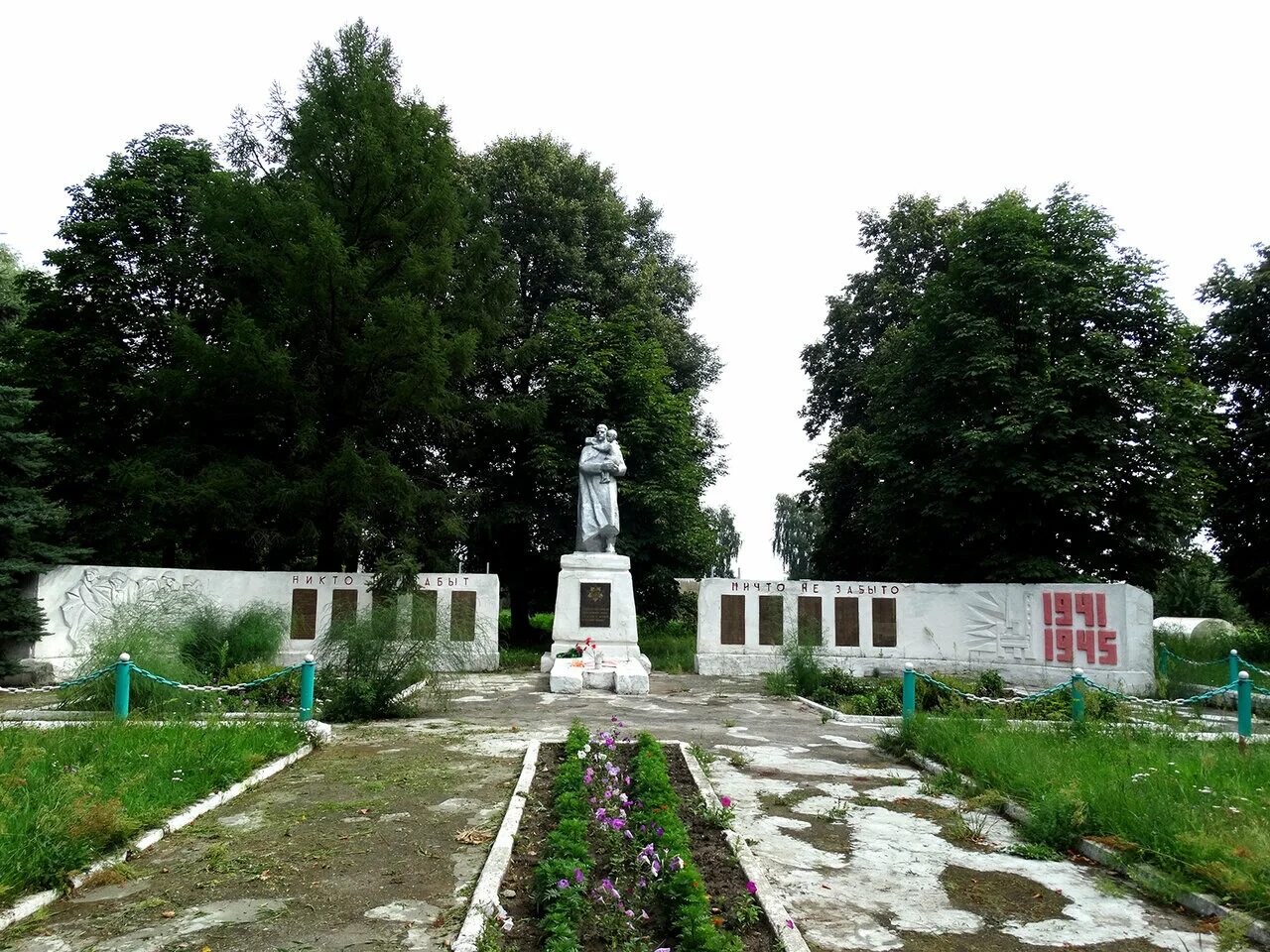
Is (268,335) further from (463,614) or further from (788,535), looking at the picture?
(788,535)

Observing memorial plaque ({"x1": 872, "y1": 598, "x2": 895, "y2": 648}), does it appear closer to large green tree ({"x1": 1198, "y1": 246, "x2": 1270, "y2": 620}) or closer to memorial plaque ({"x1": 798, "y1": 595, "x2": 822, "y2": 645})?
memorial plaque ({"x1": 798, "y1": 595, "x2": 822, "y2": 645})

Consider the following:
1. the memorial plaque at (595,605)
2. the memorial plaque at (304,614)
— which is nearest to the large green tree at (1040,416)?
the memorial plaque at (595,605)

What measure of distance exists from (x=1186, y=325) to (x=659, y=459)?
12358 mm

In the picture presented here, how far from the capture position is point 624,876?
191 inches

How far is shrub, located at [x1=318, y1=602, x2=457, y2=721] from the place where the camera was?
10531 millimetres

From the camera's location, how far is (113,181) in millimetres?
19641

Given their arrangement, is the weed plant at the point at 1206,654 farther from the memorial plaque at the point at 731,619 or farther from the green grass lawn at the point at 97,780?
the green grass lawn at the point at 97,780

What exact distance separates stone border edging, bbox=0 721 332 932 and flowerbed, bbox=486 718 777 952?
94.6 inches

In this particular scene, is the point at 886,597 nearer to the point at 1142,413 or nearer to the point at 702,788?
the point at 1142,413

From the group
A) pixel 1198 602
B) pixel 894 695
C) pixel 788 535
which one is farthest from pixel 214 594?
pixel 788 535

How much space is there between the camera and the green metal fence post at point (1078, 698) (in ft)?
31.6

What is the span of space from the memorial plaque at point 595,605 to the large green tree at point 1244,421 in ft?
47.1

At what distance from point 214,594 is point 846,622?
1303 centimetres

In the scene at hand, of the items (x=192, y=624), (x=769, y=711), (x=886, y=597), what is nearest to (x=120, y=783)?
(x=192, y=624)
